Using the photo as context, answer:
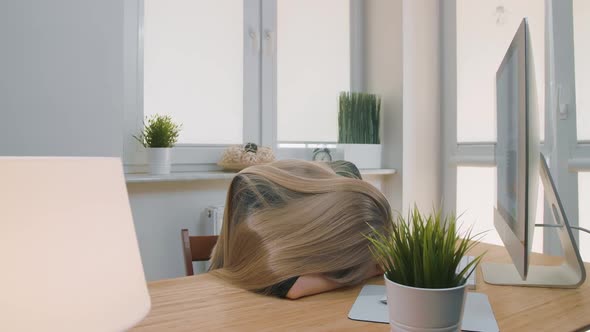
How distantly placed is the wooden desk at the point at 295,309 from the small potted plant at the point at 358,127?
1552 millimetres

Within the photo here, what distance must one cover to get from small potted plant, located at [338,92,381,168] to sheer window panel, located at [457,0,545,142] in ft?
1.93

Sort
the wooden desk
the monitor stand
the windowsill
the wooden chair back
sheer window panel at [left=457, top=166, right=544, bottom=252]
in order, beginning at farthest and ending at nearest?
sheer window panel at [left=457, top=166, right=544, bottom=252] < the windowsill < the wooden chair back < the monitor stand < the wooden desk

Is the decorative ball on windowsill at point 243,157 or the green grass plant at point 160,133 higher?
the green grass plant at point 160,133

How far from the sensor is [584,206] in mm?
2150

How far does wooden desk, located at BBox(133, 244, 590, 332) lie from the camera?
2.45ft

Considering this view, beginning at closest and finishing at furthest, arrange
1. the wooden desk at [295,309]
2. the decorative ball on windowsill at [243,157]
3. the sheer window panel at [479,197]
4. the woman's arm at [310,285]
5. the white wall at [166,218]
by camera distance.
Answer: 1. the wooden desk at [295,309]
2. the woman's arm at [310,285]
3. the white wall at [166,218]
4. the decorative ball on windowsill at [243,157]
5. the sheer window panel at [479,197]

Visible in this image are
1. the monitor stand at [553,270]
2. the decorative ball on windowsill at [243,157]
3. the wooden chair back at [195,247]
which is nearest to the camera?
the monitor stand at [553,270]

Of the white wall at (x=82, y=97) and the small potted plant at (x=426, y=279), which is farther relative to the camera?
the white wall at (x=82, y=97)

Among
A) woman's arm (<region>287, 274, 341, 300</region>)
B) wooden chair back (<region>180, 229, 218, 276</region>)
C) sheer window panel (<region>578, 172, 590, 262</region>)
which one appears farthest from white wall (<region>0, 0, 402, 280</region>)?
sheer window panel (<region>578, 172, 590, 262</region>)

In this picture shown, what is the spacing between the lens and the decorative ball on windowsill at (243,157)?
208cm

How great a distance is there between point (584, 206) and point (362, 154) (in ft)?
3.58

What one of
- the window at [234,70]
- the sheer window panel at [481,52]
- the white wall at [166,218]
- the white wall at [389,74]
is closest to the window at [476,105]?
the sheer window panel at [481,52]

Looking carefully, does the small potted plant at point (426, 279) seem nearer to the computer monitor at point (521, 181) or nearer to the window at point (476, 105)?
the computer monitor at point (521, 181)

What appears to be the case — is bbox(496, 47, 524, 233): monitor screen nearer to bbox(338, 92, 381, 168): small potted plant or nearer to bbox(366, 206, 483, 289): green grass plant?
bbox(366, 206, 483, 289): green grass plant
